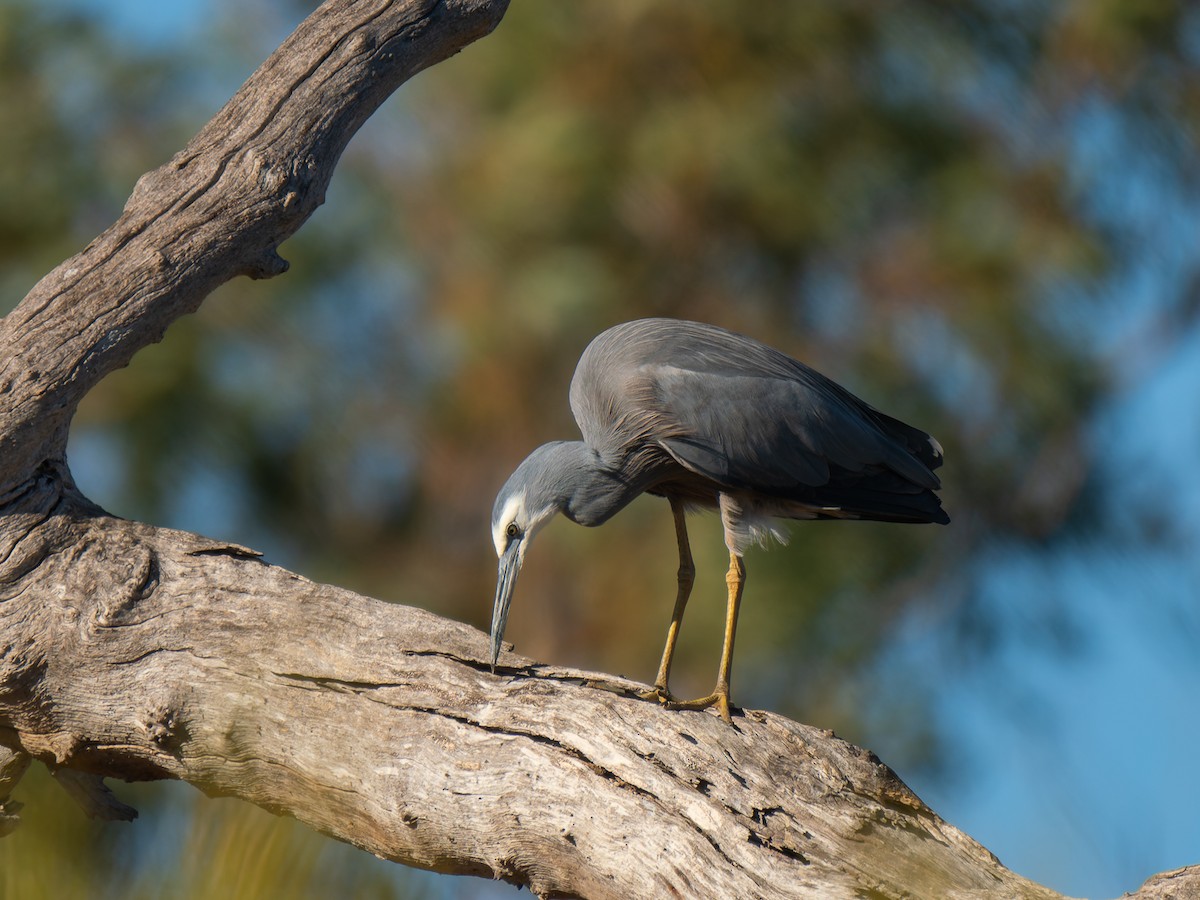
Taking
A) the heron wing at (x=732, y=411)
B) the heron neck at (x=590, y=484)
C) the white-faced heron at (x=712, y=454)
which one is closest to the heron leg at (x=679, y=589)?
the white-faced heron at (x=712, y=454)

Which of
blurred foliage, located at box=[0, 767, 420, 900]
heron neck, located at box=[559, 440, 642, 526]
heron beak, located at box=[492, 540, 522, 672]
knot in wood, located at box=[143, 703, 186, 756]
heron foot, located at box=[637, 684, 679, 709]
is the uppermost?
heron neck, located at box=[559, 440, 642, 526]

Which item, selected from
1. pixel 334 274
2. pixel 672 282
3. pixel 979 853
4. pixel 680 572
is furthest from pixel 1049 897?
pixel 334 274

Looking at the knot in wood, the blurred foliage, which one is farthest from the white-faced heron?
the blurred foliage

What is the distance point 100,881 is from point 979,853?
224cm

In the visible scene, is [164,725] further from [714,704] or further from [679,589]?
[679,589]

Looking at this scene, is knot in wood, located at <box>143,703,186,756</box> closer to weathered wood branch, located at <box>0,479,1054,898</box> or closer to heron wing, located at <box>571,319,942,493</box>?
weathered wood branch, located at <box>0,479,1054,898</box>

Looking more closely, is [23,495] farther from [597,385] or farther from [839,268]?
[839,268]

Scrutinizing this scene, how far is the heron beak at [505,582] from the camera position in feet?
13.8

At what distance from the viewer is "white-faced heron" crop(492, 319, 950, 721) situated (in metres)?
4.55

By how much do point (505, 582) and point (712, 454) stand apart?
82 cm

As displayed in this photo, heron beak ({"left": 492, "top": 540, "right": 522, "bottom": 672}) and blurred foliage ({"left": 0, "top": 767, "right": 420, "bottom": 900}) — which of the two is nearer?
blurred foliage ({"left": 0, "top": 767, "right": 420, "bottom": 900})

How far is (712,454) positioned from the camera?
4504 millimetres

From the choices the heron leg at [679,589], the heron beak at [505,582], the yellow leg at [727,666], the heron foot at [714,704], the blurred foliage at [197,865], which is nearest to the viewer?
the blurred foliage at [197,865]

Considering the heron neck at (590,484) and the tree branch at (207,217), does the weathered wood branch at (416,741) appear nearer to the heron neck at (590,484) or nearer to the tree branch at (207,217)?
the tree branch at (207,217)
